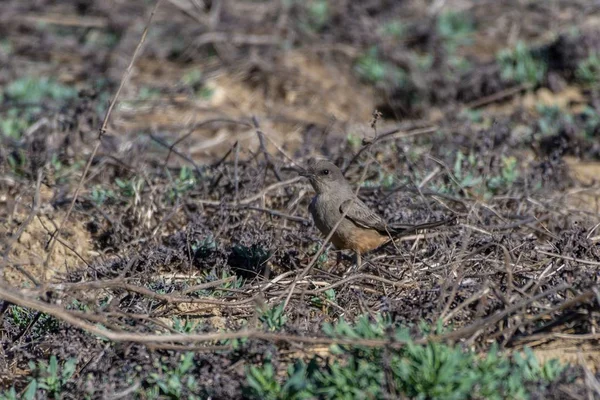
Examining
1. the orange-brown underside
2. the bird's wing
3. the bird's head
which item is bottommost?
the orange-brown underside

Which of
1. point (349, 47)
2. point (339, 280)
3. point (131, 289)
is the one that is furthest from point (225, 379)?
point (349, 47)

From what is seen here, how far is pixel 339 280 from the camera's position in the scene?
5.44 m

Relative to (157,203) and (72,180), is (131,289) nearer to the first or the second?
(157,203)

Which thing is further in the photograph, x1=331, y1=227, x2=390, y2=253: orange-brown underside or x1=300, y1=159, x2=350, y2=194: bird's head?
x1=300, y1=159, x2=350, y2=194: bird's head

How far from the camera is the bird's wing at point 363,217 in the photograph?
6.15 meters

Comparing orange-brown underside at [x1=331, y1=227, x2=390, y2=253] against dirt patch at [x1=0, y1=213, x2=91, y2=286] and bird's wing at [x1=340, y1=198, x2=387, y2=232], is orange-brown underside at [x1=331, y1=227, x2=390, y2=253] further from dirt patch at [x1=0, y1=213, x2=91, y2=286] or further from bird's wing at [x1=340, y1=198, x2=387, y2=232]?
dirt patch at [x1=0, y1=213, x2=91, y2=286]

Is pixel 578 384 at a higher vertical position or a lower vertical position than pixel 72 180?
higher

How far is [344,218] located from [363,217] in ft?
0.52

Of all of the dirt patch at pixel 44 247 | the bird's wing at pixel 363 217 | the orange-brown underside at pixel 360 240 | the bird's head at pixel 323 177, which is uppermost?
the bird's head at pixel 323 177

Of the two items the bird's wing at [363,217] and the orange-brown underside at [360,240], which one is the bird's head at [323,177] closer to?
the bird's wing at [363,217]

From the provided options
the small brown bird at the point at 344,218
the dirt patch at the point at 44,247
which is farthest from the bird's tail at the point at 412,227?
the dirt patch at the point at 44,247

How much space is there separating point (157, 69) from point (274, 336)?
277 inches

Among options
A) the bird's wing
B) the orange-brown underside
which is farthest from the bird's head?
the orange-brown underside

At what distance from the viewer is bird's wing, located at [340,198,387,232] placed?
6148 millimetres
